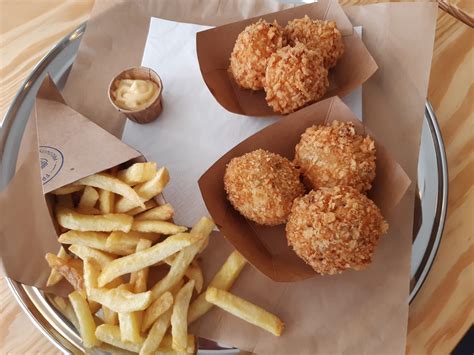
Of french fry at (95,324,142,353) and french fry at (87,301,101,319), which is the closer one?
french fry at (95,324,142,353)

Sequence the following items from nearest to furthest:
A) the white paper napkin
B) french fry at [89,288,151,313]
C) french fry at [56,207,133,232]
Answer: french fry at [89,288,151,313], french fry at [56,207,133,232], the white paper napkin

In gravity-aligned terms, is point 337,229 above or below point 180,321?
above

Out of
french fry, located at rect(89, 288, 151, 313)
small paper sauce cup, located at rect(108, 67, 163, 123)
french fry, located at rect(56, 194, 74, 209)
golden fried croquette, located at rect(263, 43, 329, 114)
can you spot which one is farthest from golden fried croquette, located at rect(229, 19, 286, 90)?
french fry, located at rect(89, 288, 151, 313)

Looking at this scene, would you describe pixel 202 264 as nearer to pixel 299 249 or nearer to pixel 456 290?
pixel 299 249

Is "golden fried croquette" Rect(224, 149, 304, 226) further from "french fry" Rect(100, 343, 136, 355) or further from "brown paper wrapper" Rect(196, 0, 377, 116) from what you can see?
"french fry" Rect(100, 343, 136, 355)

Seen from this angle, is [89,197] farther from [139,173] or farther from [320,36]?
[320,36]

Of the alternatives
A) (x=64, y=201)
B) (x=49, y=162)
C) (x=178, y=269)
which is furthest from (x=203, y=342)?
(x=49, y=162)

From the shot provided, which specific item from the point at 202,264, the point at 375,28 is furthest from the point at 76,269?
the point at 375,28
